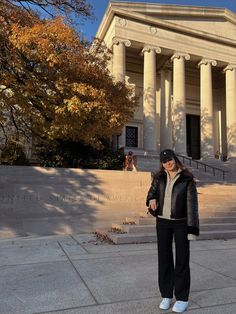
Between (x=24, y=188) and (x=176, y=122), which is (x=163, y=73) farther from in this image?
(x=24, y=188)

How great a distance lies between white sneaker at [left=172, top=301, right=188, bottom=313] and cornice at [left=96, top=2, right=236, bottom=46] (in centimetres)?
2308

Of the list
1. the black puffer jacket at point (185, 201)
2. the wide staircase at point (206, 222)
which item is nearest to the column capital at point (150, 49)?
the wide staircase at point (206, 222)

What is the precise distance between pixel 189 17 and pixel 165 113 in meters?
7.11

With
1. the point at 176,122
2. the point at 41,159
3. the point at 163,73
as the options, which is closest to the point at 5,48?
the point at 41,159

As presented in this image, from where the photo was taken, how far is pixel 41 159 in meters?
17.8

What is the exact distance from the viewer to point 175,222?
4383 millimetres

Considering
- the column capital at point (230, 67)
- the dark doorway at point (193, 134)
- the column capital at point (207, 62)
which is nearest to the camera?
the column capital at point (207, 62)

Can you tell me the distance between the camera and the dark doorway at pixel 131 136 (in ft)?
89.1

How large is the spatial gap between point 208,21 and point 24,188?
72.7ft

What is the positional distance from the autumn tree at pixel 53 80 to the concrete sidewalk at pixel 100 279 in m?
5.17

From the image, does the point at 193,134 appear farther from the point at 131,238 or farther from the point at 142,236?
the point at 131,238

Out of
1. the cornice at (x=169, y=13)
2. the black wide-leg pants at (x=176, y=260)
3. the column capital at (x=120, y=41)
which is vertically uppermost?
the cornice at (x=169, y=13)

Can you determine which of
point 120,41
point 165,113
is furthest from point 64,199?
point 165,113

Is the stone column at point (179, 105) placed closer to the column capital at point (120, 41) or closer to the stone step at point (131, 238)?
the column capital at point (120, 41)
